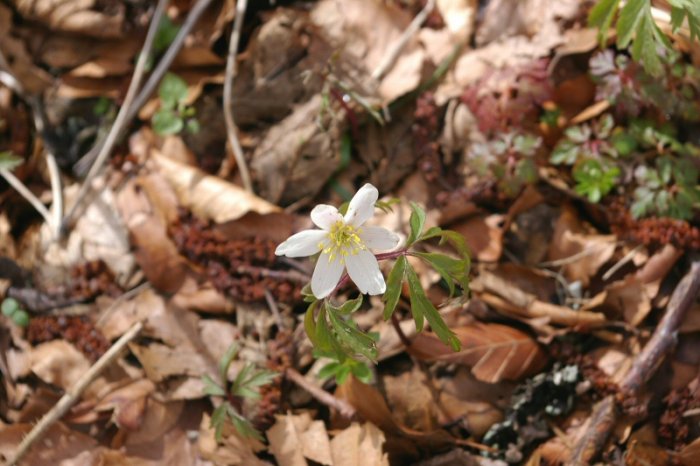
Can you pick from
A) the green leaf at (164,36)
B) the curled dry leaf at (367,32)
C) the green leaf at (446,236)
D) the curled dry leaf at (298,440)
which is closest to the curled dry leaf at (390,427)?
the curled dry leaf at (298,440)

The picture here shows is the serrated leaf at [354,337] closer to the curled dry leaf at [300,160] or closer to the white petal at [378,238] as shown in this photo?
the white petal at [378,238]

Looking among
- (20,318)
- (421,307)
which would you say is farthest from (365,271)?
(20,318)

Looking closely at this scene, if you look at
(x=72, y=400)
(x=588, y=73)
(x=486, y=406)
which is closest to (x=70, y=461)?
(x=72, y=400)

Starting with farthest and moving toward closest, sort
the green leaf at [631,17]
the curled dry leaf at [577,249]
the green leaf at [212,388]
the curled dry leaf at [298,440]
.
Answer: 1. the curled dry leaf at [577,249]
2. the green leaf at [212,388]
3. the curled dry leaf at [298,440]
4. the green leaf at [631,17]

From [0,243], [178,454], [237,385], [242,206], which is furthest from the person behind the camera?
[0,243]

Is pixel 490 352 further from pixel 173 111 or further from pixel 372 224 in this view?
pixel 173 111

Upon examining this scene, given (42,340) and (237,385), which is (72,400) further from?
(237,385)
